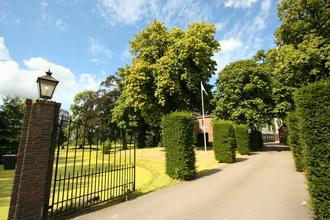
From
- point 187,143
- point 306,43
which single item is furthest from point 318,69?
point 187,143

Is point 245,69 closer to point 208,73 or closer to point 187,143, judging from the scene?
point 208,73

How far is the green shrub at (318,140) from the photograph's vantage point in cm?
441

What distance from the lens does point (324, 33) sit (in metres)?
18.5

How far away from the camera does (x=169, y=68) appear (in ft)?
69.5

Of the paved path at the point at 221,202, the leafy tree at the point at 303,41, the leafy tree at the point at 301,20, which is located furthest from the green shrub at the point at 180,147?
the leafy tree at the point at 301,20

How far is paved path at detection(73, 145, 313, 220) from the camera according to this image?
5.66m

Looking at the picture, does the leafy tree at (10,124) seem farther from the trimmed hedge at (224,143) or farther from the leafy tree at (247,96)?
the leafy tree at (247,96)

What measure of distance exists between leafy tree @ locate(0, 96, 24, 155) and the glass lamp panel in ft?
71.8

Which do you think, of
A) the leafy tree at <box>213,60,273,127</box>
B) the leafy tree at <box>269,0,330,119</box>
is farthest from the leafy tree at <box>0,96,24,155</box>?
the leafy tree at <box>269,0,330,119</box>

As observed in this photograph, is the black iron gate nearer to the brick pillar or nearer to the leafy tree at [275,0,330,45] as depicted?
the brick pillar

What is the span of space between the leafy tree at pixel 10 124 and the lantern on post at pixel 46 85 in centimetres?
2187

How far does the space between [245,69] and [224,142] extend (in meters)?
14.0

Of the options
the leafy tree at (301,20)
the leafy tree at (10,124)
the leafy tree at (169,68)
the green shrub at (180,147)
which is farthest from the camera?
the leafy tree at (10,124)

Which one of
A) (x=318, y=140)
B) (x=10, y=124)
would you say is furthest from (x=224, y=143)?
(x=10, y=124)
